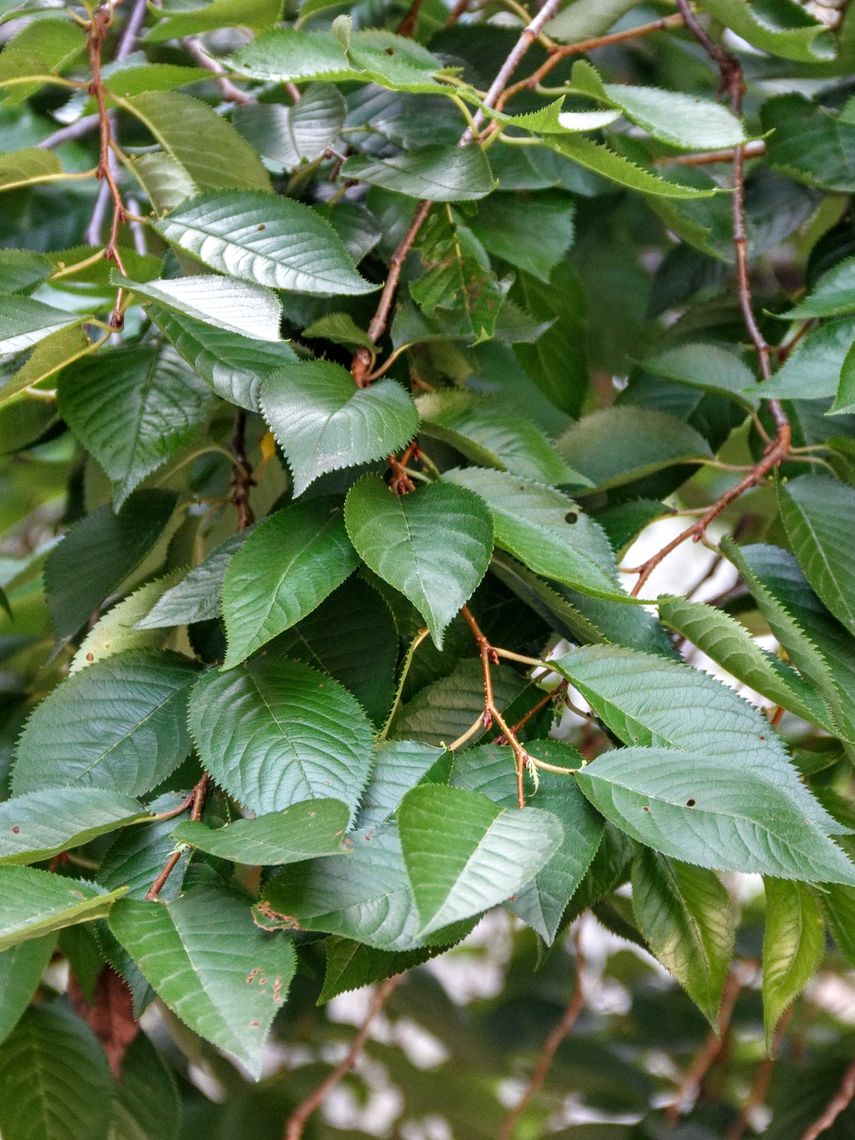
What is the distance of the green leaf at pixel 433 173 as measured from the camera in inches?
22.3

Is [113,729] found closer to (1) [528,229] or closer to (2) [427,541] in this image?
(2) [427,541]

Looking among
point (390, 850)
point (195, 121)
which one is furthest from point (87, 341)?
point (390, 850)

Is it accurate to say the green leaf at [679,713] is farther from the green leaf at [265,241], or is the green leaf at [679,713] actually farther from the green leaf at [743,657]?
the green leaf at [265,241]

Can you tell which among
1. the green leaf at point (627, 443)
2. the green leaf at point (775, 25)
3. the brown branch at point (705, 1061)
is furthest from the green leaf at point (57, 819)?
the brown branch at point (705, 1061)

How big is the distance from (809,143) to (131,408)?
468 millimetres

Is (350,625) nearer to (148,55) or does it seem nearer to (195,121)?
(195,121)

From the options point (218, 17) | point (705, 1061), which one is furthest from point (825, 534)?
point (705, 1061)

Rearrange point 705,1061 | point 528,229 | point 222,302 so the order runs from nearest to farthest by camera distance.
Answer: point 222,302 < point 528,229 < point 705,1061

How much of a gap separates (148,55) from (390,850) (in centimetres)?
65

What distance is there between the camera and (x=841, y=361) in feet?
1.89

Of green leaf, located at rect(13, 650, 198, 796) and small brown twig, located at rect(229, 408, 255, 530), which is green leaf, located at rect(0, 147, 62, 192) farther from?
green leaf, located at rect(13, 650, 198, 796)

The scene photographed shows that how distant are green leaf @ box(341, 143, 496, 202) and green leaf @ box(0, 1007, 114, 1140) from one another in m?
0.51

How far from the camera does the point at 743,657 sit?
0.48 metres

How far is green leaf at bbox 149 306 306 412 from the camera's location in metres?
0.51
